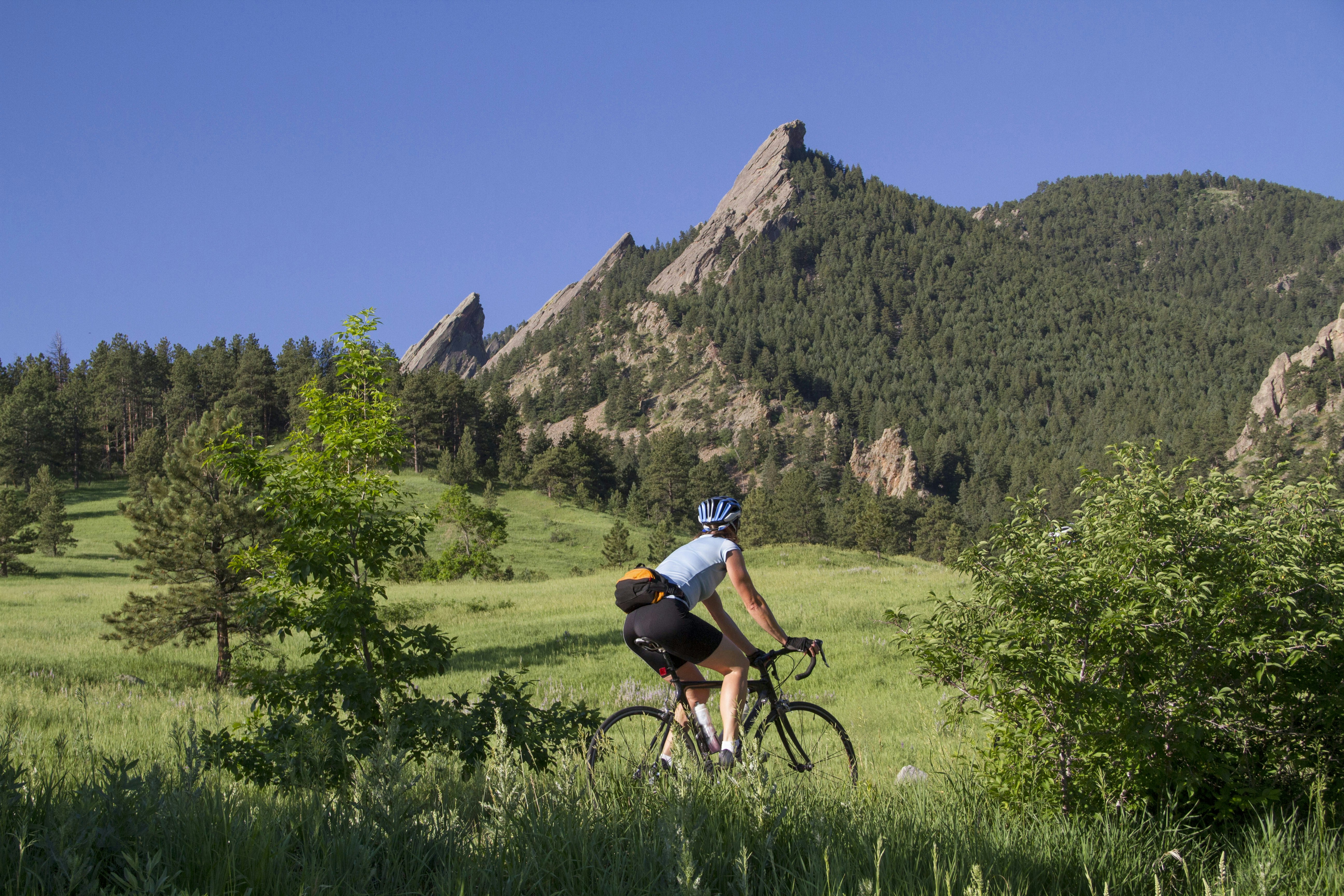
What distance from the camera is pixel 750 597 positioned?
16.4 feet

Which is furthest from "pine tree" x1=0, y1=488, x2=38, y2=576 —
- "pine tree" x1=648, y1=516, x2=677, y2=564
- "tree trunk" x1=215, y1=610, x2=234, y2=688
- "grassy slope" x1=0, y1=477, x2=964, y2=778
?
"tree trunk" x1=215, y1=610, x2=234, y2=688

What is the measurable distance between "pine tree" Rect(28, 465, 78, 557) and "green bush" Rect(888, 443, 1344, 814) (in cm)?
5888

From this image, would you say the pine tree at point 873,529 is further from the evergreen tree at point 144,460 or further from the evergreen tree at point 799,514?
the evergreen tree at point 144,460

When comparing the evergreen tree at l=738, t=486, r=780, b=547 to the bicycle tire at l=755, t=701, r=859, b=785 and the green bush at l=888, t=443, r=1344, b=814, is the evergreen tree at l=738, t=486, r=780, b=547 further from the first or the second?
the green bush at l=888, t=443, r=1344, b=814

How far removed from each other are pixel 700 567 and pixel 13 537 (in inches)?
2105

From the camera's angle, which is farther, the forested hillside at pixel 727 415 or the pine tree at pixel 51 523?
the forested hillside at pixel 727 415

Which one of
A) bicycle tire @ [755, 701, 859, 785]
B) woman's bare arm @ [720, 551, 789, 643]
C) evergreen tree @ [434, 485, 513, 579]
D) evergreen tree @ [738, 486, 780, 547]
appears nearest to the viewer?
woman's bare arm @ [720, 551, 789, 643]

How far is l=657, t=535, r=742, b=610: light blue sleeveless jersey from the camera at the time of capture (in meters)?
4.93

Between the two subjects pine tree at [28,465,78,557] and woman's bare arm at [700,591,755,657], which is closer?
woman's bare arm at [700,591,755,657]

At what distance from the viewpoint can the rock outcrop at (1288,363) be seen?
469 feet

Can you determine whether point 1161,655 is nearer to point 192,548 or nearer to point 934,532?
point 192,548

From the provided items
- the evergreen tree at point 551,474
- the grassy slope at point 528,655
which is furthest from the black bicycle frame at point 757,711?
the evergreen tree at point 551,474

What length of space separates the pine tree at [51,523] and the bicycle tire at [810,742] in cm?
5718

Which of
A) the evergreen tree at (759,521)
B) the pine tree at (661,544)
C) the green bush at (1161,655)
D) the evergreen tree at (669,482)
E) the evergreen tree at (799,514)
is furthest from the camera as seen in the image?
the evergreen tree at (669,482)
